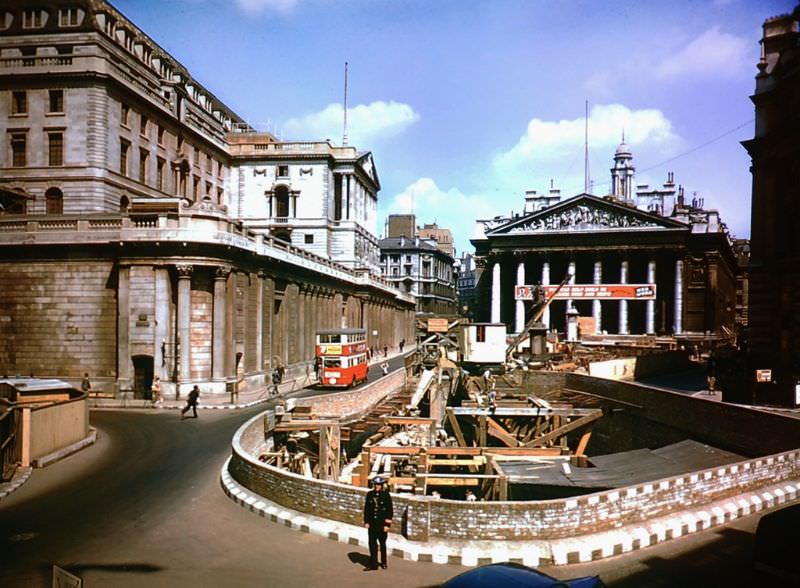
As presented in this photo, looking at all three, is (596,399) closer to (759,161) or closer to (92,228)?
(759,161)

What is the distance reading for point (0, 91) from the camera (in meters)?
41.1

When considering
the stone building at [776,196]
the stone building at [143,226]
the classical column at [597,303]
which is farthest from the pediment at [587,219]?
the stone building at [776,196]

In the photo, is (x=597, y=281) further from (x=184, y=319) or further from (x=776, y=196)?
(x=184, y=319)

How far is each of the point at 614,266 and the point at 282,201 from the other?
1930 inches

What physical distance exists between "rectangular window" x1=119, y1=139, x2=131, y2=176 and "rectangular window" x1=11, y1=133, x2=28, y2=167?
21.3ft

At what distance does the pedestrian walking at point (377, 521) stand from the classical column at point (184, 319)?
23985 mm

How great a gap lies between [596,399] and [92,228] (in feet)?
101

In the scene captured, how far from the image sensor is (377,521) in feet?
33.6

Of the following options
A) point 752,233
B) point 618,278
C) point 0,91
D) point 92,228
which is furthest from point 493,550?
point 618,278

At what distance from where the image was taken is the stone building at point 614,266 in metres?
73.1

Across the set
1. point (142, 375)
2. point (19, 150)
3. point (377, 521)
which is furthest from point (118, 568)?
point (19, 150)

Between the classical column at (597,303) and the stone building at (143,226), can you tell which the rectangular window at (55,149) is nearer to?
the stone building at (143,226)

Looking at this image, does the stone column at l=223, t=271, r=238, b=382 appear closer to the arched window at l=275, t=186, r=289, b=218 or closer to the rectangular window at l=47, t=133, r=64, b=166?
the rectangular window at l=47, t=133, r=64, b=166

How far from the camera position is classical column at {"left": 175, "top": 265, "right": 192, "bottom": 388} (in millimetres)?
31250
